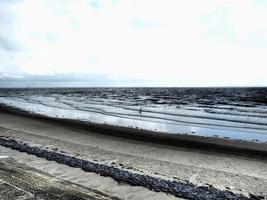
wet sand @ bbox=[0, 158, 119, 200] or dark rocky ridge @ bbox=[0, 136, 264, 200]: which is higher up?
wet sand @ bbox=[0, 158, 119, 200]

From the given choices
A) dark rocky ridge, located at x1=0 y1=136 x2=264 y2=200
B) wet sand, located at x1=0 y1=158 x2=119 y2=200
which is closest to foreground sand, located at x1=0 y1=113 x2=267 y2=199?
dark rocky ridge, located at x1=0 y1=136 x2=264 y2=200

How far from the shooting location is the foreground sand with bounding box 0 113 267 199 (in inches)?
281

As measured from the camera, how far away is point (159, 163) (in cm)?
973

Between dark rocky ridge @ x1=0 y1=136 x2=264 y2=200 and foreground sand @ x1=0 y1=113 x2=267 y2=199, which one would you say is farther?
foreground sand @ x1=0 y1=113 x2=267 y2=199

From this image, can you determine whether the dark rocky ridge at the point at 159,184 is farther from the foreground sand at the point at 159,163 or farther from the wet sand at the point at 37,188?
the wet sand at the point at 37,188

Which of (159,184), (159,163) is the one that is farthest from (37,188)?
(159,163)

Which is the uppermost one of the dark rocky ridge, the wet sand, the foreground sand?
the wet sand

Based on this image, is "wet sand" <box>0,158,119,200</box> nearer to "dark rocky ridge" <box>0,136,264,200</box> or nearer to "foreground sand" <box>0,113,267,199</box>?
"foreground sand" <box>0,113,267,199</box>

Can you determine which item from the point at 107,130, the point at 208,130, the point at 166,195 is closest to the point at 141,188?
the point at 166,195

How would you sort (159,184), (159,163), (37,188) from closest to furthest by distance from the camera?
1. (37,188)
2. (159,184)
3. (159,163)

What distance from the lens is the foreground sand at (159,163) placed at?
7.14 m

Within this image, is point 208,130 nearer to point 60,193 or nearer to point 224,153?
point 224,153

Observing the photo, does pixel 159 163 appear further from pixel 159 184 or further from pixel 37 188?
pixel 37 188

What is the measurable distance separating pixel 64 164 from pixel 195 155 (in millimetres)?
5160
